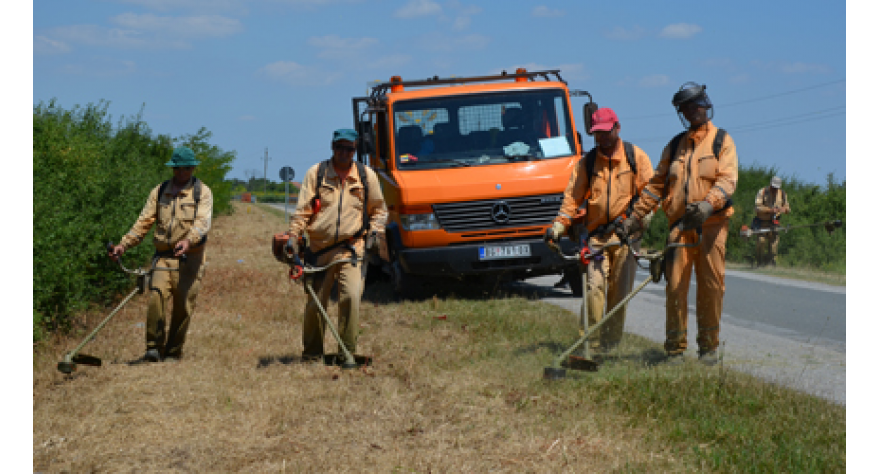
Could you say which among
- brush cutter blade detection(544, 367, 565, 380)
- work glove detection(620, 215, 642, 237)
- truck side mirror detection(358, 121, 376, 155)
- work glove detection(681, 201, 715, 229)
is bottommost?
brush cutter blade detection(544, 367, 565, 380)

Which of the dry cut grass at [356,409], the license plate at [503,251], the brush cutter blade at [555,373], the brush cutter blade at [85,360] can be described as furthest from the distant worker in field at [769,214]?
the brush cutter blade at [85,360]

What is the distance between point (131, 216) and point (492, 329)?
6.23 m

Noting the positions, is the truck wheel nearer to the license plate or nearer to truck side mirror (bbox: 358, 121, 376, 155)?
the license plate

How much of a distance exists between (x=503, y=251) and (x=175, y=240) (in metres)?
4.45

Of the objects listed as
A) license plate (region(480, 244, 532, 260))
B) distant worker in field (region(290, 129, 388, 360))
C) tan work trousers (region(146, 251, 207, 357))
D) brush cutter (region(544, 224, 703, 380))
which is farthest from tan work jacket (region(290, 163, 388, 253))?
license plate (region(480, 244, 532, 260))

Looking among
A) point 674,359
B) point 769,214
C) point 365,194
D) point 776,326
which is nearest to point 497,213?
point 776,326

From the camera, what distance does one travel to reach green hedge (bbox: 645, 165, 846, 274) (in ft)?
69.7

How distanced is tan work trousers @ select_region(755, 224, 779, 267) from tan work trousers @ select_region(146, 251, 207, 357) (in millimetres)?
15070

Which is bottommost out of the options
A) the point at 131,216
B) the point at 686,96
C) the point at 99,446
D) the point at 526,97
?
the point at 99,446

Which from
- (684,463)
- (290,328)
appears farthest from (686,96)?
(290,328)

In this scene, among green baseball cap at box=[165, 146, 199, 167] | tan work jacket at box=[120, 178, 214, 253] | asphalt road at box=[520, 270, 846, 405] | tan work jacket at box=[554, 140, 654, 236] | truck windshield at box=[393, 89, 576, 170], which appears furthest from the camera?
truck windshield at box=[393, 89, 576, 170]

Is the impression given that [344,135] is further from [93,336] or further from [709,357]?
[709,357]

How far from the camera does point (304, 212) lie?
7.38 metres

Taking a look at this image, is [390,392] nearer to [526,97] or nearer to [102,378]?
[102,378]
